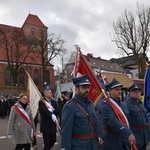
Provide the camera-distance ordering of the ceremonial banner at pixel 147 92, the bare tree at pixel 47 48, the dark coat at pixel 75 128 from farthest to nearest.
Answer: the bare tree at pixel 47 48 → the ceremonial banner at pixel 147 92 → the dark coat at pixel 75 128

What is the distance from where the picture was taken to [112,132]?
487cm

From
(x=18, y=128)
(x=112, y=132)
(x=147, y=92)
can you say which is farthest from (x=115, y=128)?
(x=18, y=128)

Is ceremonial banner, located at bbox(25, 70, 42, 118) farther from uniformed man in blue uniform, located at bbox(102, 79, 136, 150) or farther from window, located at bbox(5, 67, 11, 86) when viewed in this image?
window, located at bbox(5, 67, 11, 86)

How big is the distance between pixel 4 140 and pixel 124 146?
7.29 m

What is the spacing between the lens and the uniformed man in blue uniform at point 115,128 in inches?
177

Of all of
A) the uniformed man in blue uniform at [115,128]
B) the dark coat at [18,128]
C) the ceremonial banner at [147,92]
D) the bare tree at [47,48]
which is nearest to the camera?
the uniformed man in blue uniform at [115,128]

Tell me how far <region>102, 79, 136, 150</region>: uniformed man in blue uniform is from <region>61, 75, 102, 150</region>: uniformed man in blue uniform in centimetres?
37

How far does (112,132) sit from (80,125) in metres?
0.88

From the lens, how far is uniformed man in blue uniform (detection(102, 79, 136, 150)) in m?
4.50

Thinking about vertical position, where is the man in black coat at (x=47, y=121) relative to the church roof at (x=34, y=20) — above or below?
below

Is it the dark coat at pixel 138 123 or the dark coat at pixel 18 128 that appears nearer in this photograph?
Result: the dark coat at pixel 138 123

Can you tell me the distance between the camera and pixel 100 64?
6938 centimetres

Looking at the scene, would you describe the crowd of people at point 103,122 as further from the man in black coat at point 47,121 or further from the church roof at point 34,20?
the church roof at point 34,20

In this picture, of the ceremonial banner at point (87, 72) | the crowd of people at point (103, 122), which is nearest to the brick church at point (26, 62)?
the ceremonial banner at point (87, 72)
